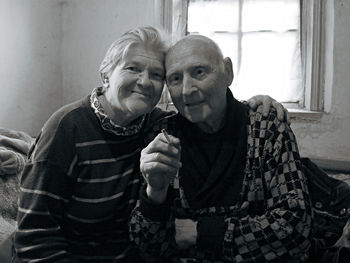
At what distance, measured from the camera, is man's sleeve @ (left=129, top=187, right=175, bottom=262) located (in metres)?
1.53

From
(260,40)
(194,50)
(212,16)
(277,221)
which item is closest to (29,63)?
(212,16)

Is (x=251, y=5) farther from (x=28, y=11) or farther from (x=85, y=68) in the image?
(x=28, y=11)

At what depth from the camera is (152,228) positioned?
5.07 feet

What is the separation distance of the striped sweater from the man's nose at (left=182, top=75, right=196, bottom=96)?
0.78 feet

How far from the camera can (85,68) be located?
328 cm

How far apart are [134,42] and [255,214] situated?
0.73 meters

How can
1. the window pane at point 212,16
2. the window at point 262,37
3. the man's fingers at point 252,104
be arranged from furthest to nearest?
1. the window pane at point 212,16
2. the window at point 262,37
3. the man's fingers at point 252,104

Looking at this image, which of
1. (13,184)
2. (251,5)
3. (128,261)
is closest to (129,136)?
(128,261)

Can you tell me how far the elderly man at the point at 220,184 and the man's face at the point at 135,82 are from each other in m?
0.07

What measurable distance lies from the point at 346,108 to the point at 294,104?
402 mm

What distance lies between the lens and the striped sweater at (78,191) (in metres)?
1.47

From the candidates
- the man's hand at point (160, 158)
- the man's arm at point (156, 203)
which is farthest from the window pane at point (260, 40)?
the man's hand at point (160, 158)

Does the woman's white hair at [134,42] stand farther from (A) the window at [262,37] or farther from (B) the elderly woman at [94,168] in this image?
(A) the window at [262,37]

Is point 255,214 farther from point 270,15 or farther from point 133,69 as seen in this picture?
point 270,15
